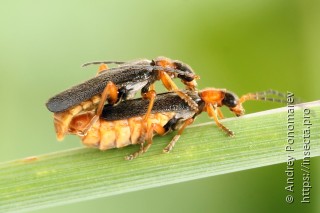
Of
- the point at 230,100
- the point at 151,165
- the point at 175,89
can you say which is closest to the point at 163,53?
the point at 175,89

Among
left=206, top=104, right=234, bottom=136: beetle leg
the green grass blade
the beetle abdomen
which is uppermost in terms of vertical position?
left=206, top=104, right=234, bottom=136: beetle leg

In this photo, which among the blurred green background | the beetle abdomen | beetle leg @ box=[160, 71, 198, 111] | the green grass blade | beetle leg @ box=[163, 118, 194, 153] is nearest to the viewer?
the green grass blade

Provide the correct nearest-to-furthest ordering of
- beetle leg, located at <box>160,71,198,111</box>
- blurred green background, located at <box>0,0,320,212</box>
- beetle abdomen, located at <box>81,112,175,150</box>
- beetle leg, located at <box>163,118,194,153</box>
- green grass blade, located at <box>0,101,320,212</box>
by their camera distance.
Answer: green grass blade, located at <box>0,101,320,212</box>, beetle leg, located at <box>163,118,194,153</box>, beetle abdomen, located at <box>81,112,175,150</box>, beetle leg, located at <box>160,71,198,111</box>, blurred green background, located at <box>0,0,320,212</box>

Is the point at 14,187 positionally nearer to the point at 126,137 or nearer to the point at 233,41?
the point at 126,137

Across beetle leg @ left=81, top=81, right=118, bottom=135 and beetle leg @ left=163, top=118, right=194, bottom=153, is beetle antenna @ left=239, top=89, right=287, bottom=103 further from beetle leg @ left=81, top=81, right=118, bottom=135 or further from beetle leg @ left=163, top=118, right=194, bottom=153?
beetle leg @ left=81, top=81, right=118, bottom=135

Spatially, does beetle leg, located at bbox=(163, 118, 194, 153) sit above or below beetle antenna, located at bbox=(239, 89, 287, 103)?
below

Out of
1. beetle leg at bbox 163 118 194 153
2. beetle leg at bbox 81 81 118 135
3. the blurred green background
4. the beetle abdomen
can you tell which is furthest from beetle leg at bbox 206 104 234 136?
beetle leg at bbox 81 81 118 135

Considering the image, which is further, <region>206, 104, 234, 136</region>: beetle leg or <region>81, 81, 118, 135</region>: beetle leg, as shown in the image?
<region>81, 81, 118, 135</region>: beetle leg

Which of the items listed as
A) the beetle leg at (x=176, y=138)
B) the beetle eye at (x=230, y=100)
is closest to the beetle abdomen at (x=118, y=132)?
the beetle leg at (x=176, y=138)

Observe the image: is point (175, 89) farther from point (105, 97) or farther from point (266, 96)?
point (266, 96)
